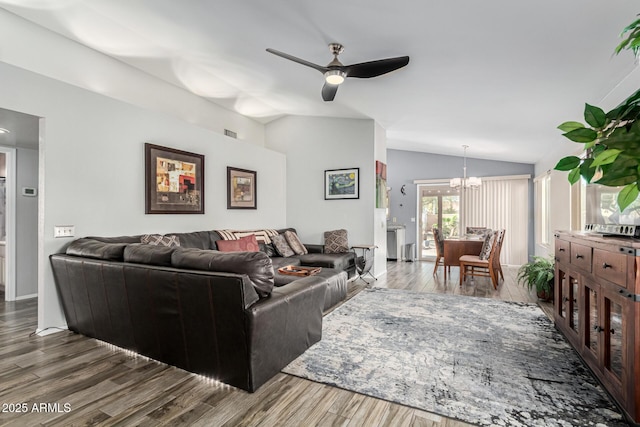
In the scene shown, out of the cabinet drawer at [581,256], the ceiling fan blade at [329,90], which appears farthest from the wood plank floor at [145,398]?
the ceiling fan blade at [329,90]

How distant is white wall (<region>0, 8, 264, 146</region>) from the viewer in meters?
3.31

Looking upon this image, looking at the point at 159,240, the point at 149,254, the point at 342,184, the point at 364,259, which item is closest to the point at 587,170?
the point at 149,254

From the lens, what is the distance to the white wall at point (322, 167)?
18.9 ft

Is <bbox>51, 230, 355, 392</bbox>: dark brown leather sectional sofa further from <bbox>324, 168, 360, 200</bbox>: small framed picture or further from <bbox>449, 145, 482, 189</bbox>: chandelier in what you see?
A: <bbox>449, 145, 482, 189</bbox>: chandelier

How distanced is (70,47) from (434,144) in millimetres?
6340

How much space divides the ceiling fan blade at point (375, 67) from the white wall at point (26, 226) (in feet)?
14.5

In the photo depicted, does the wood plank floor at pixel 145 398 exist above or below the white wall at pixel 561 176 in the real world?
below

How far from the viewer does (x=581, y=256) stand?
242 centimetres

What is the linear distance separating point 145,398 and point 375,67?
10.3 feet

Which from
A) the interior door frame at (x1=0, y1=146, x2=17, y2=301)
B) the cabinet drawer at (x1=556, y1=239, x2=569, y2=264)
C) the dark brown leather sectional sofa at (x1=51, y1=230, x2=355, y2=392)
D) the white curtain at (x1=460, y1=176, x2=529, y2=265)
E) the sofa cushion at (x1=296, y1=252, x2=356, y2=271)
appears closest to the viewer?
the dark brown leather sectional sofa at (x1=51, y1=230, x2=355, y2=392)

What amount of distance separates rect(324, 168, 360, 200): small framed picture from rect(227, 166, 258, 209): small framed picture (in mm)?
1352

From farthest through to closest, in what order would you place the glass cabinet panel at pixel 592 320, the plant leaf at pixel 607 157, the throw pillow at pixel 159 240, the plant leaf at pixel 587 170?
the throw pillow at pixel 159 240 → the glass cabinet panel at pixel 592 320 → the plant leaf at pixel 587 170 → the plant leaf at pixel 607 157

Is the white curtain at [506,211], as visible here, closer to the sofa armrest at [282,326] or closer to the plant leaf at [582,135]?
the sofa armrest at [282,326]

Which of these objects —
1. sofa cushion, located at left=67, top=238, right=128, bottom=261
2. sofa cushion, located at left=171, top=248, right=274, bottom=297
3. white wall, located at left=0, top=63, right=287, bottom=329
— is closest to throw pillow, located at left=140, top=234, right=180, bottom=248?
white wall, located at left=0, top=63, right=287, bottom=329
